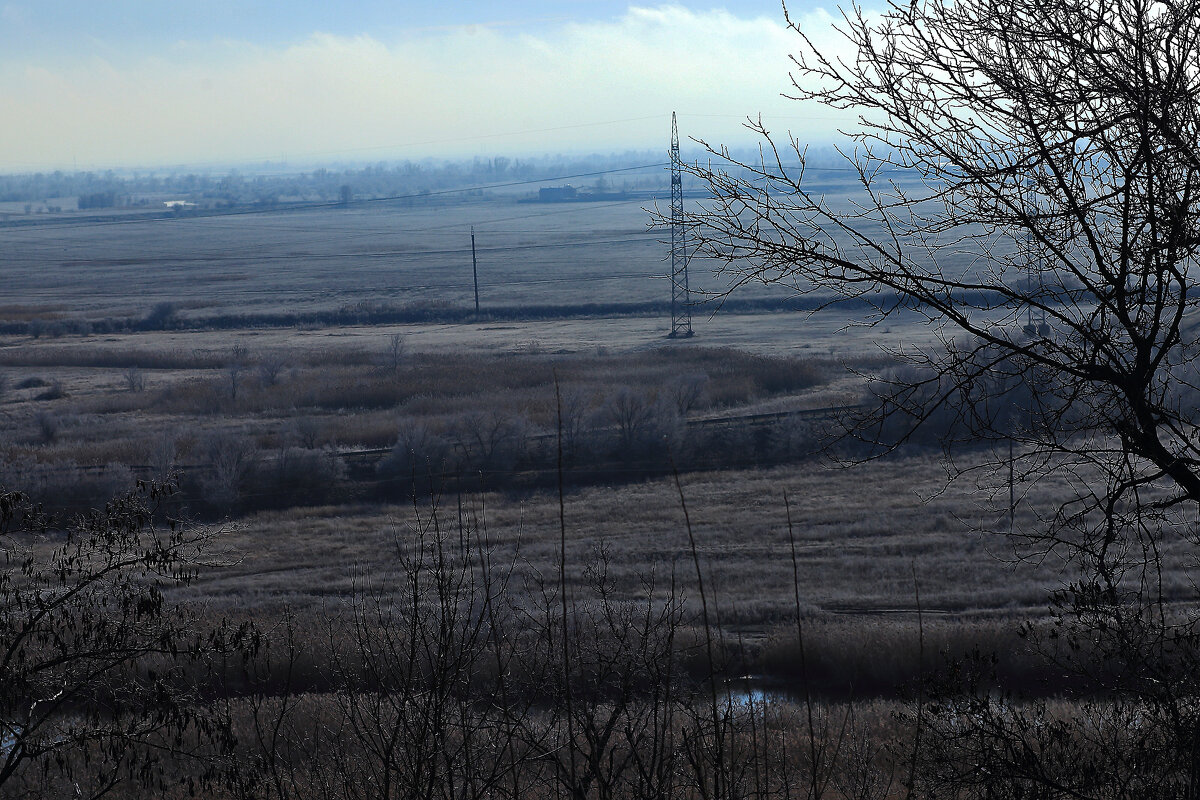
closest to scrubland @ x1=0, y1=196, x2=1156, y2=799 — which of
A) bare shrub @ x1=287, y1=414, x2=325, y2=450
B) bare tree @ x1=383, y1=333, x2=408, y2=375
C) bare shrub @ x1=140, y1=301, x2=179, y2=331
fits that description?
bare shrub @ x1=287, y1=414, x2=325, y2=450

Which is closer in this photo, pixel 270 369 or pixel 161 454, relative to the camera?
pixel 161 454

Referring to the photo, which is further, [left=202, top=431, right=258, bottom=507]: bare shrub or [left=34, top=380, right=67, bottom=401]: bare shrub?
[left=34, top=380, right=67, bottom=401]: bare shrub

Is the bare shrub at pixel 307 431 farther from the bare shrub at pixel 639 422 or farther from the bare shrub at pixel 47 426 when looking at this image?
the bare shrub at pixel 639 422

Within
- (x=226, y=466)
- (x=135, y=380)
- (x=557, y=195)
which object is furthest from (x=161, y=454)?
(x=557, y=195)

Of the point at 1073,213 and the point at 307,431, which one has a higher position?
the point at 1073,213

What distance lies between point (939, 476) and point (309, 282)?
225 feet

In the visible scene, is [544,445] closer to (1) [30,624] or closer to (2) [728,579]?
(2) [728,579]

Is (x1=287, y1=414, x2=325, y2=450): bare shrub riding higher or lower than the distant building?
lower

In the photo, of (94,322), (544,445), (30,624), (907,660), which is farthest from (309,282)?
(30,624)

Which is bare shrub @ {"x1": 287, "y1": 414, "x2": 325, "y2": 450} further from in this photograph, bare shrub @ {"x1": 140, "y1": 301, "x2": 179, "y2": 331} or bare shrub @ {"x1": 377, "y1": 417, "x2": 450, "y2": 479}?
bare shrub @ {"x1": 140, "y1": 301, "x2": 179, "y2": 331}

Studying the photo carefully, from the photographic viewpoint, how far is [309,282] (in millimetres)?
87875

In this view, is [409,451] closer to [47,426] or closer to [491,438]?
[491,438]

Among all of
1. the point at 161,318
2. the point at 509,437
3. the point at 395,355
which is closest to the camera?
the point at 509,437

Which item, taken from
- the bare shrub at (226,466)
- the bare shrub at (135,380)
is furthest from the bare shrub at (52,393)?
the bare shrub at (226,466)
